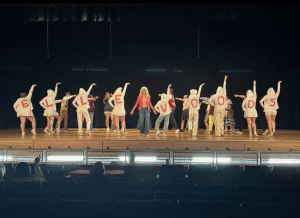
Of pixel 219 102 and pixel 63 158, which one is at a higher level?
pixel 219 102

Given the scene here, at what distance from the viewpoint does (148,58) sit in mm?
21109

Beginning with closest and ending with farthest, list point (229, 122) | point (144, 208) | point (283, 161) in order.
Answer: point (144, 208), point (283, 161), point (229, 122)

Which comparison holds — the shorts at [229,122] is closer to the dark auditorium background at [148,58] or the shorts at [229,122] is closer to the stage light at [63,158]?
the dark auditorium background at [148,58]

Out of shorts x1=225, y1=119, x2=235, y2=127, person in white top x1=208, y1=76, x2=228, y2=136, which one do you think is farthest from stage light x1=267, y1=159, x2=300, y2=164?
shorts x1=225, y1=119, x2=235, y2=127

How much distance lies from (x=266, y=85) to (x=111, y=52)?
7421 mm

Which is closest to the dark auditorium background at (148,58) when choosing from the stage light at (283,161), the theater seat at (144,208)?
the stage light at (283,161)

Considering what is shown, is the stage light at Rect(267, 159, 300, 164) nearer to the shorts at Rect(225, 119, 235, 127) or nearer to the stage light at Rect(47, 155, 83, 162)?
the stage light at Rect(47, 155, 83, 162)

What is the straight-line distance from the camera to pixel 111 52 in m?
20.7

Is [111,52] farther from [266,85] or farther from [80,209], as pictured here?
[80,209]

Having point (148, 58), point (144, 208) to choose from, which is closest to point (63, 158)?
point (144, 208)

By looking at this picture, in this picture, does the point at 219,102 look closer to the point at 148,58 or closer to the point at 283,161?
the point at 283,161

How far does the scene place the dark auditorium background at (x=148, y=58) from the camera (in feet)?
64.8

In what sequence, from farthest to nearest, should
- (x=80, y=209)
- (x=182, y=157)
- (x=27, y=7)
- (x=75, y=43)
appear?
(x=75, y=43) → (x=27, y=7) → (x=182, y=157) → (x=80, y=209)

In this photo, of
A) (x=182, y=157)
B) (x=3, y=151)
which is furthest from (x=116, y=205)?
(x=3, y=151)
